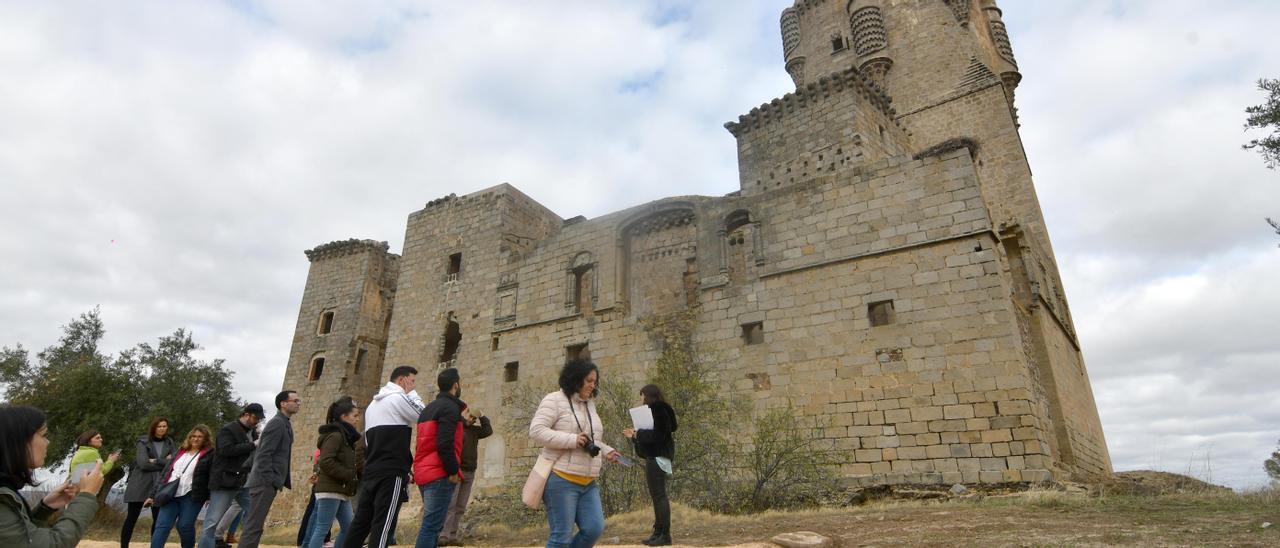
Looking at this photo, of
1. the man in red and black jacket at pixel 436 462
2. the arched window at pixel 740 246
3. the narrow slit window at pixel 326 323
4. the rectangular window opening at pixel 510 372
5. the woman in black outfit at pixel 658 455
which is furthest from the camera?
the narrow slit window at pixel 326 323

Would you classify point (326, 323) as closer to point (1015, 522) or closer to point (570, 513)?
point (570, 513)

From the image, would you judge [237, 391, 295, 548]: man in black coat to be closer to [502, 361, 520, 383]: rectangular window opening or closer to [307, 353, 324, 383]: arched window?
[502, 361, 520, 383]: rectangular window opening

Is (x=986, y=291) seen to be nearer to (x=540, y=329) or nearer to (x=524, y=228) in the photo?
(x=540, y=329)

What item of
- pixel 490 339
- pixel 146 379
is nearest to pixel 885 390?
pixel 490 339

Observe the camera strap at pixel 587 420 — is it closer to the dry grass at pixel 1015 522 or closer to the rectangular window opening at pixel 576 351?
the dry grass at pixel 1015 522

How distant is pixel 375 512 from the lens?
487cm

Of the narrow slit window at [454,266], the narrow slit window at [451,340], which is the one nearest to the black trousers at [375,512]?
the narrow slit window at [451,340]

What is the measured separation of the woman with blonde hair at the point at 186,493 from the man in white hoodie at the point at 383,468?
279 cm

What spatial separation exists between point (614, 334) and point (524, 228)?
20.9 ft

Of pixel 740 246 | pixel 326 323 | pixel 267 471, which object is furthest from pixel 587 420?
pixel 326 323

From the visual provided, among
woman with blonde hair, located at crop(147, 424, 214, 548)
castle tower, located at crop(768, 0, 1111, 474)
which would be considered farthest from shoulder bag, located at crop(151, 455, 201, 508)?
castle tower, located at crop(768, 0, 1111, 474)

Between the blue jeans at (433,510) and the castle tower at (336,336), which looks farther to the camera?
the castle tower at (336,336)

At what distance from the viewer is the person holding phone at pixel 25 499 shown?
8.49 ft

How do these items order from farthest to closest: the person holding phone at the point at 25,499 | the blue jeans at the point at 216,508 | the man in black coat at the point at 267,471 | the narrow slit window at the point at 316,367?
the narrow slit window at the point at 316,367 < the blue jeans at the point at 216,508 < the man in black coat at the point at 267,471 < the person holding phone at the point at 25,499
